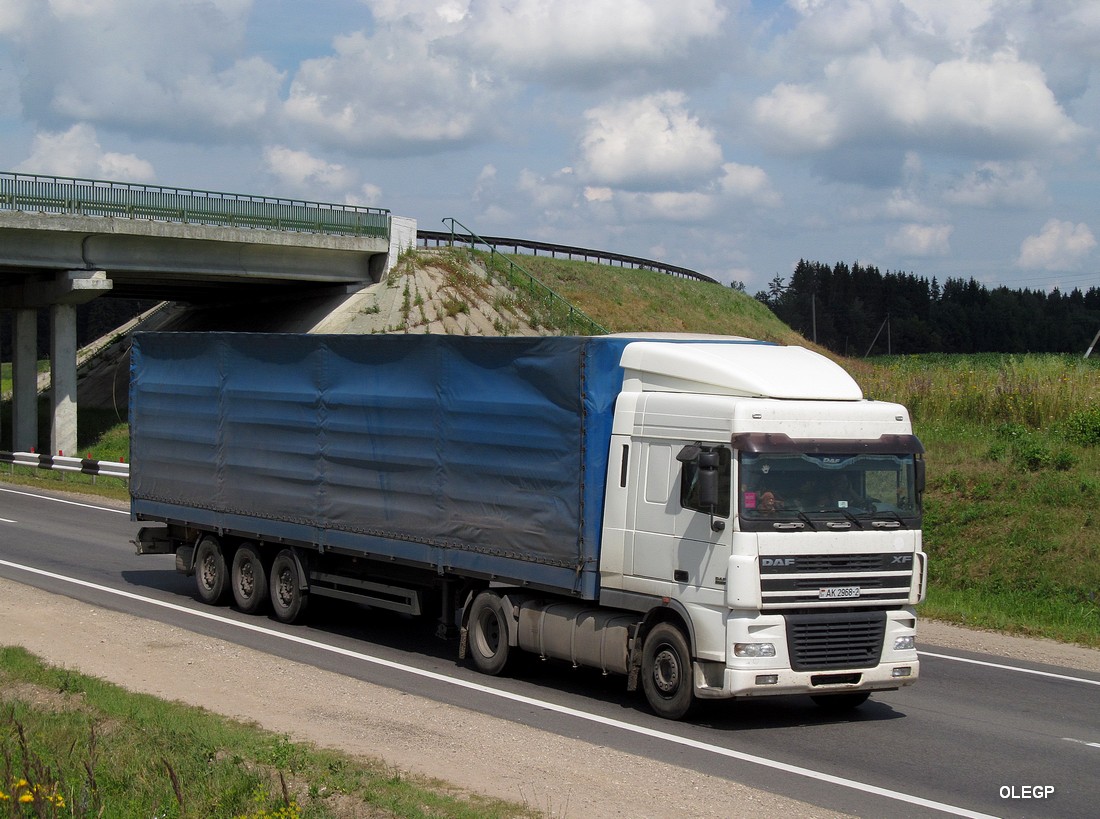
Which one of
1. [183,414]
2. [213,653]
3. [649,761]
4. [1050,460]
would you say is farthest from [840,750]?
[1050,460]

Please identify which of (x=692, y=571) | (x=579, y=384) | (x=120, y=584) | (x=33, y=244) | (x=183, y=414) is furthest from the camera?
(x=33, y=244)

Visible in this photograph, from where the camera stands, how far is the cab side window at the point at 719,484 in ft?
33.9

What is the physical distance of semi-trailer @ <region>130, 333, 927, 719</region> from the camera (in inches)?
408

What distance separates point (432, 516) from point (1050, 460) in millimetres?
13158

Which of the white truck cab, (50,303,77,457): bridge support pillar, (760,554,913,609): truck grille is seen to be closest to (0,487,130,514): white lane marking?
(50,303,77,457): bridge support pillar

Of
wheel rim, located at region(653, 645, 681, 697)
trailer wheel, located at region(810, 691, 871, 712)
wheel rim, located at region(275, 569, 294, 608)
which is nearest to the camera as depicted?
wheel rim, located at region(653, 645, 681, 697)

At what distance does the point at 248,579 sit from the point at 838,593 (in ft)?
27.0

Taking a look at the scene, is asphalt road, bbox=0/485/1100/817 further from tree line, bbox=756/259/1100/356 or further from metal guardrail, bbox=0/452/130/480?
tree line, bbox=756/259/1100/356

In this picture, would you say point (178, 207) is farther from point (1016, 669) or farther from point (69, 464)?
point (1016, 669)

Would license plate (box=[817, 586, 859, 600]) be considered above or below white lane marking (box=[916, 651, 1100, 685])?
above

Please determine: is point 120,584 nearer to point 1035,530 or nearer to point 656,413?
point 656,413

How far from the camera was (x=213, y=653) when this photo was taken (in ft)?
42.7

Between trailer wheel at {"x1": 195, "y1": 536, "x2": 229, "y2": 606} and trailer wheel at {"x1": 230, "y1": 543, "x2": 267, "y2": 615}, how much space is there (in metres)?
0.17

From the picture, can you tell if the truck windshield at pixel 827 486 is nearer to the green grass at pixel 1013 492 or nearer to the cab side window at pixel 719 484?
the cab side window at pixel 719 484
